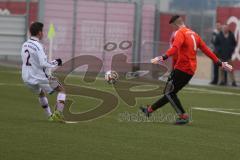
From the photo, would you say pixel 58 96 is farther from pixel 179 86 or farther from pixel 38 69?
pixel 179 86

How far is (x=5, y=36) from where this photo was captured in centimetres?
3266

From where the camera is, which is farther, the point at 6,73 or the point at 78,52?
the point at 78,52

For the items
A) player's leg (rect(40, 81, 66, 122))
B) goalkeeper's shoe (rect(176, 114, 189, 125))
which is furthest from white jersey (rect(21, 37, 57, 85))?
goalkeeper's shoe (rect(176, 114, 189, 125))

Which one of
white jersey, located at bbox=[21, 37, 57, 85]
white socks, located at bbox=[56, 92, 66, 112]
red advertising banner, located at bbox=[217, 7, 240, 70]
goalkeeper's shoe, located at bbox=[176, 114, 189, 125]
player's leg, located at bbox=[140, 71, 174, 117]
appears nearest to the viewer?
white jersey, located at bbox=[21, 37, 57, 85]

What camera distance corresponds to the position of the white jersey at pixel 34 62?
15.2 meters

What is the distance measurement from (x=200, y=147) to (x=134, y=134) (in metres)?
1.65

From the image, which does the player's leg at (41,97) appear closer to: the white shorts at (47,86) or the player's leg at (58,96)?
the white shorts at (47,86)

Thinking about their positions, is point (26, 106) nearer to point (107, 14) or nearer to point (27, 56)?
point (27, 56)

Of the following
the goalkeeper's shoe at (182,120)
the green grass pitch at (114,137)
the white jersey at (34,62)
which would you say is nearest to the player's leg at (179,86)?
the goalkeeper's shoe at (182,120)

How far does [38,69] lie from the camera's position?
51.0ft

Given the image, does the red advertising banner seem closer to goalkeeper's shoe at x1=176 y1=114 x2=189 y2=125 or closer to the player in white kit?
goalkeeper's shoe at x1=176 y1=114 x2=189 y2=125

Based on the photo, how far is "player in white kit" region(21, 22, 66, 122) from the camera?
15.3 metres

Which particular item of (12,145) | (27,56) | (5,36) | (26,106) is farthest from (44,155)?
(5,36)

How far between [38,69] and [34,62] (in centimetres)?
16
